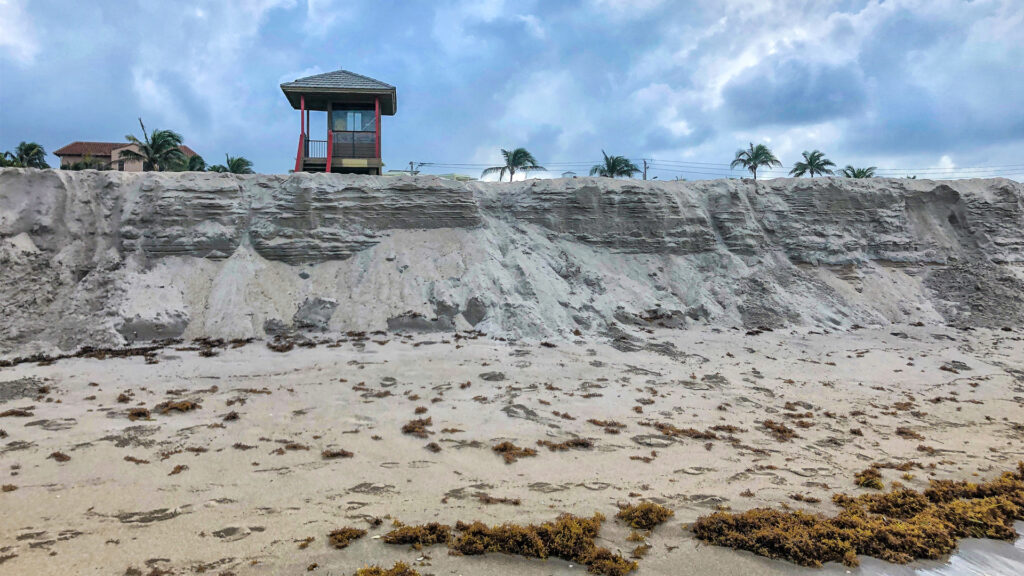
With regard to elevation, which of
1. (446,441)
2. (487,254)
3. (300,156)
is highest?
(300,156)

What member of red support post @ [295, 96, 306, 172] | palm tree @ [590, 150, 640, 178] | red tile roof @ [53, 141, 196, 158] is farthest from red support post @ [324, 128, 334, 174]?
red tile roof @ [53, 141, 196, 158]

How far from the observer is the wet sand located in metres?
6.14

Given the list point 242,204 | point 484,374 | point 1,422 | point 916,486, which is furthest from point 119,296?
point 916,486

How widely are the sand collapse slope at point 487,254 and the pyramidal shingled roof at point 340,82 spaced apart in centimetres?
628

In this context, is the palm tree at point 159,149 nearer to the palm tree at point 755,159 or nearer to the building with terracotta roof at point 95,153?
the building with terracotta roof at point 95,153

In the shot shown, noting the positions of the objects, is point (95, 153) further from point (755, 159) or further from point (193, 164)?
point (755, 159)

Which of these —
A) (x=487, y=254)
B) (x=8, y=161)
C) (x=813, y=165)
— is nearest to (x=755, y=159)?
(x=813, y=165)

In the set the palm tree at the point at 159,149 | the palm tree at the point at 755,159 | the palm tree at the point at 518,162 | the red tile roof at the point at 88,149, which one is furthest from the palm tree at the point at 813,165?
the red tile roof at the point at 88,149

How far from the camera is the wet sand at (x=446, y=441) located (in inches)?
242

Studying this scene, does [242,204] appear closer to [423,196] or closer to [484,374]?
[423,196]

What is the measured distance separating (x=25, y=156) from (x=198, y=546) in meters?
44.9

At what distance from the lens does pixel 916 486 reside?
8.74 metres

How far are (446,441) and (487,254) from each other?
13544mm

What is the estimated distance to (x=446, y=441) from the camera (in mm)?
10391
